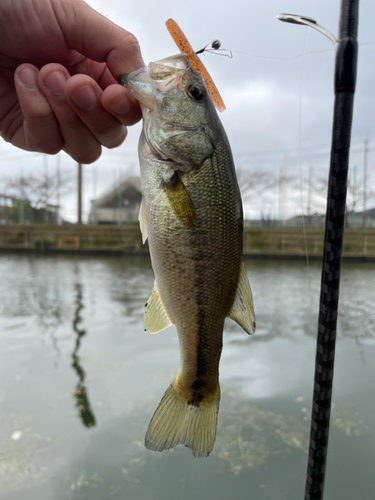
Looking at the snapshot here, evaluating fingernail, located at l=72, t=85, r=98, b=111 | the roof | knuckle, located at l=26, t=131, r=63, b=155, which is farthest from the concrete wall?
fingernail, located at l=72, t=85, r=98, b=111

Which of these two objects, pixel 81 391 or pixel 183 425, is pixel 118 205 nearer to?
pixel 81 391

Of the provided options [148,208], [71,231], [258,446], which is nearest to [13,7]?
[148,208]

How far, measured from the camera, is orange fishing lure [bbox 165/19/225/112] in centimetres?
111

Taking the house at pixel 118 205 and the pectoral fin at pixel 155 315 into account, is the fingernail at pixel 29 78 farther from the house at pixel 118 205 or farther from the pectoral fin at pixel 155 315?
the house at pixel 118 205

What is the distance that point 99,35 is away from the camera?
1422 millimetres

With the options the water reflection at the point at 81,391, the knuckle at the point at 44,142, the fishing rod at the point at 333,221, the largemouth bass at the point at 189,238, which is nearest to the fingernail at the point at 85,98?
the largemouth bass at the point at 189,238

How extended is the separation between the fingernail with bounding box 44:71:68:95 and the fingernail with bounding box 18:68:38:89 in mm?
102

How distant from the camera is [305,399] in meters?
3.56

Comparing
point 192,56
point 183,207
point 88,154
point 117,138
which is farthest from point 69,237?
point 183,207

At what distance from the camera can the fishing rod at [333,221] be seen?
112 centimetres

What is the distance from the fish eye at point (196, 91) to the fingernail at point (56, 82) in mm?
475

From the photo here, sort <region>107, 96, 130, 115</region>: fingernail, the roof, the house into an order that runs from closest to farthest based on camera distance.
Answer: <region>107, 96, 130, 115</region>: fingernail → the house → the roof

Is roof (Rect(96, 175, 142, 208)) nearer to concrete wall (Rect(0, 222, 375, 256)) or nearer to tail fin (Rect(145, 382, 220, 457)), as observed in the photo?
concrete wall (Rect(0, 222, 375, 256))

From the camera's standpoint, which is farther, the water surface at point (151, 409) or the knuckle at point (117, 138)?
the water surface at point (151, 409)
